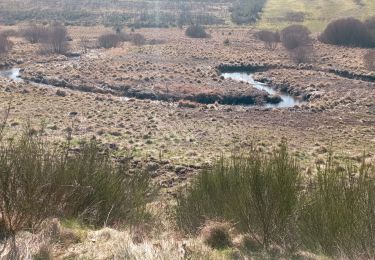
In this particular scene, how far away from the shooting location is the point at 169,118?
1276 inches

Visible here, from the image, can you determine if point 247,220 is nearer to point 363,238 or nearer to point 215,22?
point 363,238

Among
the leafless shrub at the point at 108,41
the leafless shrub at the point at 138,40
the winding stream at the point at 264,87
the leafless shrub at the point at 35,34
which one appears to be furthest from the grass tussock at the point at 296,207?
the leafless shrub at the point at 35,34

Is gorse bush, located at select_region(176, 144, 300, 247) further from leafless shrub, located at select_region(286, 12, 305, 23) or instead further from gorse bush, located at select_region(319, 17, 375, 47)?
leafless shrub, located at select_region(286, 12, 305, 23)

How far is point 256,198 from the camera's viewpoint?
880cm

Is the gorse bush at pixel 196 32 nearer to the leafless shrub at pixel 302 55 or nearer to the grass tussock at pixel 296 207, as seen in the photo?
the leafless shrub at pixel 302 55

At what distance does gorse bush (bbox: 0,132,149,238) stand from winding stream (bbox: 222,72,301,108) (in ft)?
92.9

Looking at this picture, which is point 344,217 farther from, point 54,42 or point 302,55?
point 54,42

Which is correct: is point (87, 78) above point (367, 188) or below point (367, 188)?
below

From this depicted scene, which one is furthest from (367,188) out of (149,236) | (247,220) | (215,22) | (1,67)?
(215,22)

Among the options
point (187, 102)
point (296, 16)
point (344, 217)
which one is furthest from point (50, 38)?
point (344, 217)

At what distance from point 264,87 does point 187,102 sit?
33.7 feet

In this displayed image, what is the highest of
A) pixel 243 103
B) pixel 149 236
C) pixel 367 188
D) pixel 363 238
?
pixel 367 188

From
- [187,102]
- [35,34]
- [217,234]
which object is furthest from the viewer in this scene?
[35,34]

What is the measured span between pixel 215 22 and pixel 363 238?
8353 cm
